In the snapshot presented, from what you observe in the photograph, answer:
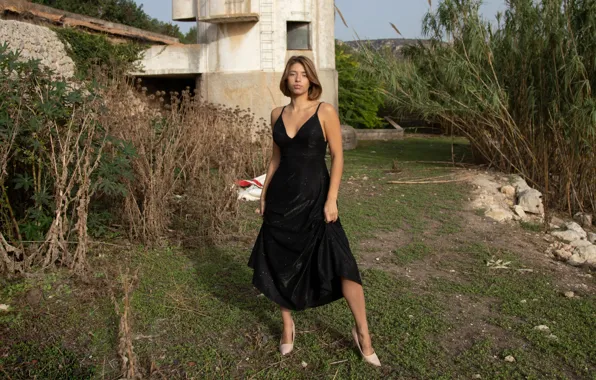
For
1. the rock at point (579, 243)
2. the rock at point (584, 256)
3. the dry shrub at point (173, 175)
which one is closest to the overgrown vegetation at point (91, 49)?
the dry shrub at point (173, 175)

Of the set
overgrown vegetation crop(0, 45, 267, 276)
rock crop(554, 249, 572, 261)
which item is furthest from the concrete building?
rock crop(554, 249, 572, 261)

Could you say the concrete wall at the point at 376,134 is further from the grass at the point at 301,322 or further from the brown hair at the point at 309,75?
the brown hair at the point at 309,75

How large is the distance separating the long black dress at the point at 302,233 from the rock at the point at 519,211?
494 centimetres

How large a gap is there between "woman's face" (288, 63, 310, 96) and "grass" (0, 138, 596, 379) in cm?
164

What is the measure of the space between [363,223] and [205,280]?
8.35 feet

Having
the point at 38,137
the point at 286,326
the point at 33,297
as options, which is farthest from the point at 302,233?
the point at 38,137

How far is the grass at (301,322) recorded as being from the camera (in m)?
3.46

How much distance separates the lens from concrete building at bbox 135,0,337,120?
14.9m

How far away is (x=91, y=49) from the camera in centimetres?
1383

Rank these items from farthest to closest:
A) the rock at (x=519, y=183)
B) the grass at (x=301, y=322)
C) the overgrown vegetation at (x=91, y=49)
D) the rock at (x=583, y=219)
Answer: the overgrown vegetation at (x=91, y=49), the rock at (x=519, y=183), the rock at (x=583, y=219), the grass at (x=301, y=322)

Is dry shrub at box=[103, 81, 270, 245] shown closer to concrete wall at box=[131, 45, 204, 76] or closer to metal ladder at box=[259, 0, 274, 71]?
metal ladder at box=[259, 0, 274, 71]

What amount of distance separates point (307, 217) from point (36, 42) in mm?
10683

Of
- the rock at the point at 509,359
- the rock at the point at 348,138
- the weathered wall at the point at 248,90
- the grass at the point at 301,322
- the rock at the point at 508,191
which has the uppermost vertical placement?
the weathered wall at the point at 248,90

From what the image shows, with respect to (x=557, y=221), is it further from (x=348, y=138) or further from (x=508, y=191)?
(x=348, y=138)
